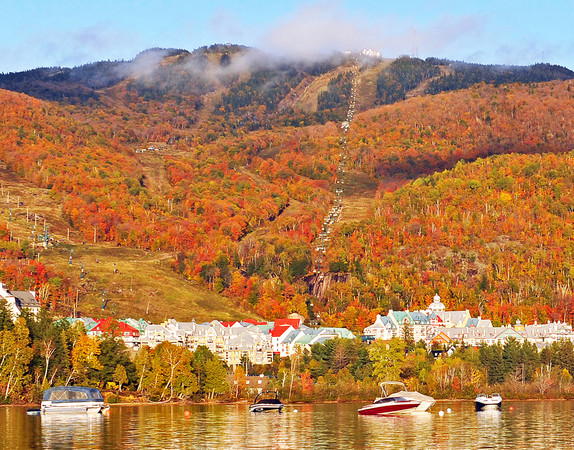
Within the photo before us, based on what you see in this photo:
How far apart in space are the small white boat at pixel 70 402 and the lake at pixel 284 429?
2.39m

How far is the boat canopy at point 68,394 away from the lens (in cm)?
11856

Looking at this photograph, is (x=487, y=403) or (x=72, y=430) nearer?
(x=72, y=430)

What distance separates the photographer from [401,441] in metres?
89.7

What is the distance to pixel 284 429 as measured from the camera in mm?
101438

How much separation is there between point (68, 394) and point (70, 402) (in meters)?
1.68

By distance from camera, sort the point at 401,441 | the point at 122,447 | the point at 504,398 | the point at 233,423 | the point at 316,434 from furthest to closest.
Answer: the point at 504,398 → the point at 233,423 → the point at 316,434 → the point at 401,441 → the point at 122,447

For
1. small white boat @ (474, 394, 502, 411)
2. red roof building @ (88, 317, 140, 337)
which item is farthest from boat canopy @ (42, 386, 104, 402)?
small white boat @ (474, 394, 502, 411)

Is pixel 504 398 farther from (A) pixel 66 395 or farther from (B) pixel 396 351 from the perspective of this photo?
(A) pixel 66 395

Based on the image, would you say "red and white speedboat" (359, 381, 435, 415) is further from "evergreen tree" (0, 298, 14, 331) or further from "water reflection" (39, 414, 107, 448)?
"evergreen tree" (0, 298, 14, 331)

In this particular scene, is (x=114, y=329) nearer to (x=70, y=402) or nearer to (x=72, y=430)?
(x=70, y=402)

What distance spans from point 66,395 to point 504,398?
252 feet

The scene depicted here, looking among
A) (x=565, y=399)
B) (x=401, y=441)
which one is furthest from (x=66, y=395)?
(x=565, y=399)

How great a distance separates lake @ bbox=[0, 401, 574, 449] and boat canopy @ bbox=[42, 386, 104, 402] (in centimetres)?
357

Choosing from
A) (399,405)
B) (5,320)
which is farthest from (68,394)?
(399,405)
